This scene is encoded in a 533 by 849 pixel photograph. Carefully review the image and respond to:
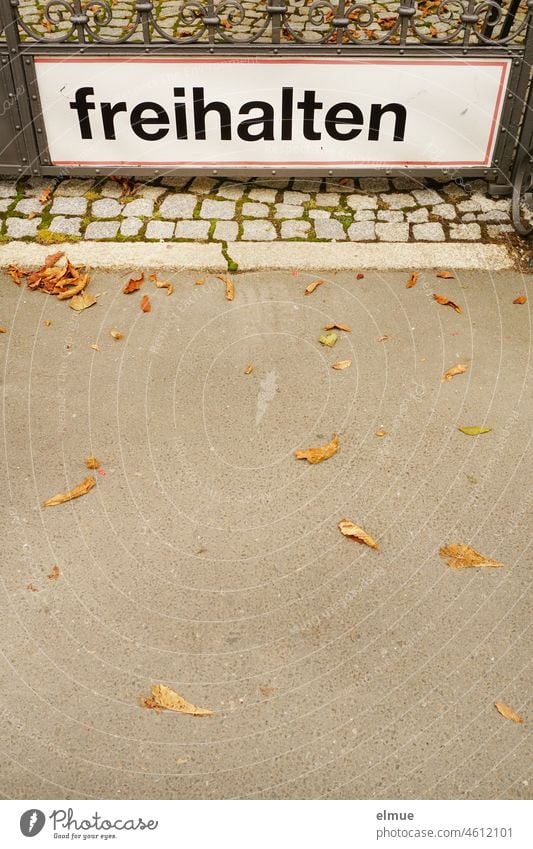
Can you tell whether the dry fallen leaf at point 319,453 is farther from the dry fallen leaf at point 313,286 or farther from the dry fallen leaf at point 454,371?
the dry fallen leaf at point 313,286

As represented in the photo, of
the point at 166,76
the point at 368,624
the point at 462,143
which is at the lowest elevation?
the point at 368,624

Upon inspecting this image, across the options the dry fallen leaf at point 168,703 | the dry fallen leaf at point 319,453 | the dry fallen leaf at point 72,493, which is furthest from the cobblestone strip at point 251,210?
the dry fallen leaf at point 168,703

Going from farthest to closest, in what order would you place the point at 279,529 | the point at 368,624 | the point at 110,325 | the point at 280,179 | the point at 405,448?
the point at 280,179 → the point at 110,325 → the point at 405,448 → the point at 279,529 → the point at 368,624

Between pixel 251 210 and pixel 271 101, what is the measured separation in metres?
A: 0.74

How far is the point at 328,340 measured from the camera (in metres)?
4.70

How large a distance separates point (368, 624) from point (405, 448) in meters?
1.06

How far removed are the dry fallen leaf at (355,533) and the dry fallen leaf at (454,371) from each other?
1201mm

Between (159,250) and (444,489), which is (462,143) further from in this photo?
(444,489)

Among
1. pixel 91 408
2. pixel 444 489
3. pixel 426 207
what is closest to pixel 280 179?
pixel 426 207

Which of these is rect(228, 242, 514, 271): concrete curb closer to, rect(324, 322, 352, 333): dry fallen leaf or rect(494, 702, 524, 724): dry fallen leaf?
rect(324, 322, 352, 333): dry fallen leaf

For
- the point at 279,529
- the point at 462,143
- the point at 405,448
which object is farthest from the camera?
the point at 462,143

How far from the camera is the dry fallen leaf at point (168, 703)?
302cm

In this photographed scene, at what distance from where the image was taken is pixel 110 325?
4840mm

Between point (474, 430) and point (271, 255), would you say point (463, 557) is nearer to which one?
point (474, 430)
